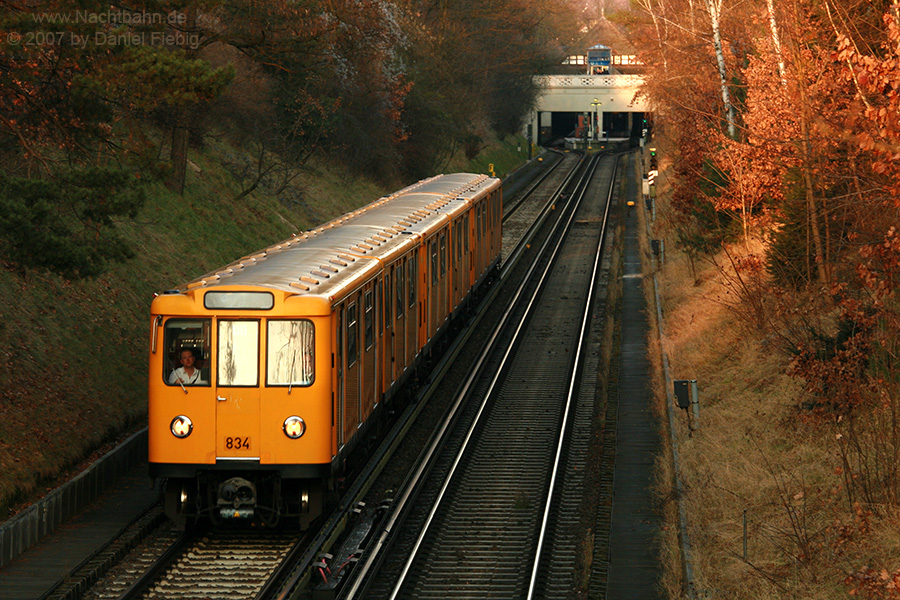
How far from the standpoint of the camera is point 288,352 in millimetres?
11922

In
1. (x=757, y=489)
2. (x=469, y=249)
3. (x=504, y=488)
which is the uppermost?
(x=469, y=249)

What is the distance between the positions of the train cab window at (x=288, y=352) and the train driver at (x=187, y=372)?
0.77 metres

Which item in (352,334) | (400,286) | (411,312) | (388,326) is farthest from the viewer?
(411,312)

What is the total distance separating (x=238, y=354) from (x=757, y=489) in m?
6.55

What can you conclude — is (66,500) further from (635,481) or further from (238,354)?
(635,481)

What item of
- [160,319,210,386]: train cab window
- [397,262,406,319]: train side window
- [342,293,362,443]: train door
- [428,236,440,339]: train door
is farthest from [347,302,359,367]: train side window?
[428,236,440,339]: train door

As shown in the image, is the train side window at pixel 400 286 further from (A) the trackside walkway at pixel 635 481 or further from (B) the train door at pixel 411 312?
(A) the trackside walkway at pixel 635 481

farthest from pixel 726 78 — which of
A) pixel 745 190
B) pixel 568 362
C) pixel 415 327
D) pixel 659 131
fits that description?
pixel 659 131

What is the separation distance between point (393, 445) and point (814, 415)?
5890 mm

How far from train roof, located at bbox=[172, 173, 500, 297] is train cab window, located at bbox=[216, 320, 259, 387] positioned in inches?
19.3

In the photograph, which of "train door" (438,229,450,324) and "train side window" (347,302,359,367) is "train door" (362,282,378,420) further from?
"train door" (438,229,450,324)

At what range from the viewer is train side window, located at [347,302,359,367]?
13.1 m

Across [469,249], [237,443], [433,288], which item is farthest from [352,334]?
[469,249]

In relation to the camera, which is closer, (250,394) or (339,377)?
(250,394)
